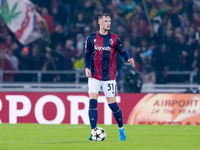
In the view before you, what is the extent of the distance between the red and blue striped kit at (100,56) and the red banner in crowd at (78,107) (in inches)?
187

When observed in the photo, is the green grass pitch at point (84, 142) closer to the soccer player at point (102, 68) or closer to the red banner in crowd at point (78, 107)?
the soccer player at point (102, 68)

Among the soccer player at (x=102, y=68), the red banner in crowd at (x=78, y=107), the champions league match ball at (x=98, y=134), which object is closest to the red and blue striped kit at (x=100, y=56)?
the soccer player at (x=102, y=68)

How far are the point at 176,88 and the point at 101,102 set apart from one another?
257 cm

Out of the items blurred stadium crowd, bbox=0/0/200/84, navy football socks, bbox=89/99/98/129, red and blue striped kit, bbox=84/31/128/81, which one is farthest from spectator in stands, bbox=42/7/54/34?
navy football socks, bbox=89/99/98/129

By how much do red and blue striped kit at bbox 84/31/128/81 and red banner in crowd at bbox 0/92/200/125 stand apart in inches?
187

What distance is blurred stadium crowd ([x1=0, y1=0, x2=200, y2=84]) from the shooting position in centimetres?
1507

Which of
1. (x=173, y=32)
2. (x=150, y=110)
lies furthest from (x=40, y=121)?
(x=173, y=32)

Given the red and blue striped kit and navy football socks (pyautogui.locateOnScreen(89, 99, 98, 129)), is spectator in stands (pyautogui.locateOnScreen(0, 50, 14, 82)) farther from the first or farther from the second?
navy football socks (pyautogui.locateOnScreen(89, 99, 98, 129))

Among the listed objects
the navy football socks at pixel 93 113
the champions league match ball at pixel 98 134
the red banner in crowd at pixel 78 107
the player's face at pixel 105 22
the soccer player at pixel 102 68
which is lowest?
the red banner in crowd at pixel 78 107

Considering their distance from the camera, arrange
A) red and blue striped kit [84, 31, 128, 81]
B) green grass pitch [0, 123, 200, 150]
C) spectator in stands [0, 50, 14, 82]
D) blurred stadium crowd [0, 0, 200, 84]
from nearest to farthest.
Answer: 1. green grass pitch [0, 123, 200, 150]
2. red and blue striped kit [84, 31, 128, 81]
3. blurred stadium crowd [0, 0, 200, 84]
4. spectator in stands [0, 50, 14, 82]

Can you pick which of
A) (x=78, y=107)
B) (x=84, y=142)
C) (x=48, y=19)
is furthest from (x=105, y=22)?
(x=48, y=19)

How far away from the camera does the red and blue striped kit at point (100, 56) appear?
832 centimetres

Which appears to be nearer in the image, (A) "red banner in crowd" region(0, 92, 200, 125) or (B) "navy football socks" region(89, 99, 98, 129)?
(B) "navy football socks" region(89, 99, 98, 129)

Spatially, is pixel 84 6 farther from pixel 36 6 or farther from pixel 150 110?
pixel 150 110
